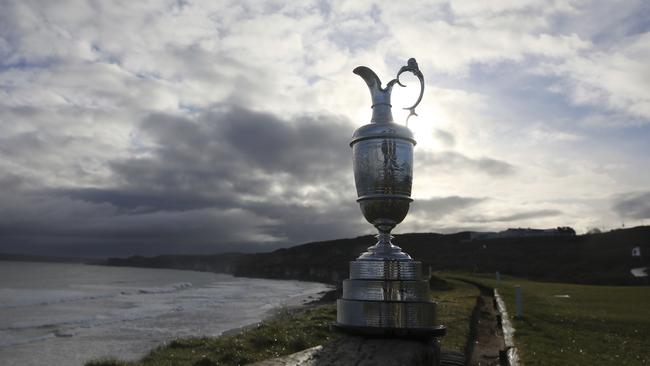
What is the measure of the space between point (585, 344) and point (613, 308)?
30.3 feet

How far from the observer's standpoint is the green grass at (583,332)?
9.74m

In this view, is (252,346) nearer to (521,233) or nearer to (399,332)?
(399,332)

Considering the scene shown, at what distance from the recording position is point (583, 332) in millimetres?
13102

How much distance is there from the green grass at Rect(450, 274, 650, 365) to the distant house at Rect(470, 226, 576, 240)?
353 ft

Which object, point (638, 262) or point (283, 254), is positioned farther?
point (283, 254)

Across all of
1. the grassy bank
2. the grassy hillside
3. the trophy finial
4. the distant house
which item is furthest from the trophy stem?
the distant house

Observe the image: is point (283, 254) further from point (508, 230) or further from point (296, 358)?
point (296, 358)

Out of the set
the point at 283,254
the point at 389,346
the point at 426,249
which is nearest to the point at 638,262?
the point at 426,249

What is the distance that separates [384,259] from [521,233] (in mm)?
138465

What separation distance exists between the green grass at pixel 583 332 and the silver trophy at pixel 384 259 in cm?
660

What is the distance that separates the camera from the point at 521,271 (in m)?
73.9

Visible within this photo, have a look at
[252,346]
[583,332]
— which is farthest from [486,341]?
[252,346]

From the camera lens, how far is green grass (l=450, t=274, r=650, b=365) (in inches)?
384

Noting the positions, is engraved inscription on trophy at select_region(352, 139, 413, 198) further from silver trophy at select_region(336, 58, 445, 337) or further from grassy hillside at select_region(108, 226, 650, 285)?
grassy hillside at select_region(108, 226, 650, 285)
